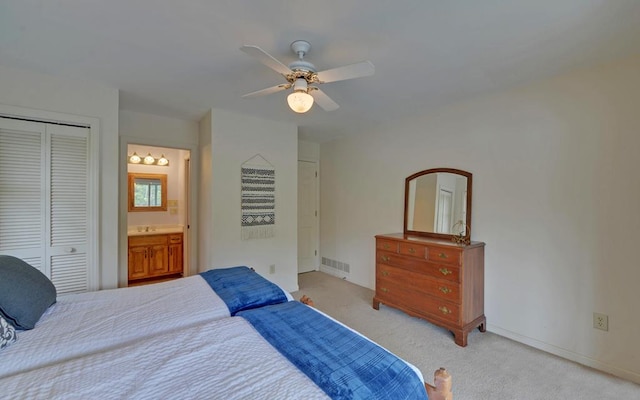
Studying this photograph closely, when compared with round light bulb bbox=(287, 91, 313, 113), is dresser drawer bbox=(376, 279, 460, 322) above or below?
below

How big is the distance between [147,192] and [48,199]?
7.78ft

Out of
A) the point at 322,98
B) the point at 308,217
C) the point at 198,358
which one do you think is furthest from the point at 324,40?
the point at 308,217

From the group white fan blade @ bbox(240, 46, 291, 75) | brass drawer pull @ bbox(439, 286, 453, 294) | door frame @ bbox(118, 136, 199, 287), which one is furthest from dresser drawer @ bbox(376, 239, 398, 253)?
door frame @ bbox(118, 136, 199, 287)

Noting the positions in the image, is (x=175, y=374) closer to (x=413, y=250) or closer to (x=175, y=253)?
(x=413, y=250)

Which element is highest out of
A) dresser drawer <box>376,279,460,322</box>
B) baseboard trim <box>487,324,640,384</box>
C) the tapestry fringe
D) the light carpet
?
the tapestry fringe

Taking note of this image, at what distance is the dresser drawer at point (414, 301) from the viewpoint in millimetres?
2708

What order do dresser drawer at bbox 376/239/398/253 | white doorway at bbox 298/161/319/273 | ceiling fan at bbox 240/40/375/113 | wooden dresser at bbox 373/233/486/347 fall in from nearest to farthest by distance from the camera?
ceiling fan at bbox 240/40/375/113
wooden dresser at bbox 373/233/486/347
dresser drawer at bbox 376/239/398/253
white doorway at bbox 298/161/319/273

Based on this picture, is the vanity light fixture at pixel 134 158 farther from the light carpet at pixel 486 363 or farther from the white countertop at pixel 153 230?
the light carpet at pixel 486 363

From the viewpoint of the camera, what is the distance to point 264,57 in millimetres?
1663

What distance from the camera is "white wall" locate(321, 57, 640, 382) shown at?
7.07 feet

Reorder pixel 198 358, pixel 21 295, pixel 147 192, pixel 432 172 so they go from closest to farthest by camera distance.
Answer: pixel 198 358
pixel 21 295
pixel 432 172
pixel 147 192

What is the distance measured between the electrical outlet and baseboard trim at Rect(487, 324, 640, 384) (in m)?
0.27

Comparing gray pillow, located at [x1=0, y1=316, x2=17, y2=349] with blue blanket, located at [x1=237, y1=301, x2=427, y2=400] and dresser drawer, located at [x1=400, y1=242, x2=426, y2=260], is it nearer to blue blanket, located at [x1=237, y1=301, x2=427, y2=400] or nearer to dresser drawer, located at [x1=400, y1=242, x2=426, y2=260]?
blue blanket, located at [x1=237, y1=301, x2=427, y2=400]

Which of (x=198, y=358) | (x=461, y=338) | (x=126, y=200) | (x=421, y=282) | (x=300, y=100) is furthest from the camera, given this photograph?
(x=126, y=200)
